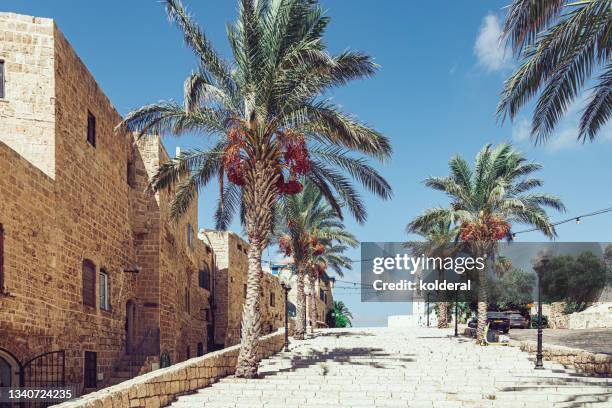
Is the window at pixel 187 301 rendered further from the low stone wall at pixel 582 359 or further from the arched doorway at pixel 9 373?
the low stone wall at pixel 582 359

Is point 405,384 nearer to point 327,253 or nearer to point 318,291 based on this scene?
point 327,253

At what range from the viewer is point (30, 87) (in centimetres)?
1329

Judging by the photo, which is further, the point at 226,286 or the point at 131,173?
the point at 226,286

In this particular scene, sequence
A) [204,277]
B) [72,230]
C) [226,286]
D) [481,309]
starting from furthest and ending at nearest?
[226,286] → [204,277] → [481,309] → [72,230]

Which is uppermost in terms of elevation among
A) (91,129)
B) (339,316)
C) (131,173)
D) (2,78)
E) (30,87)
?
(2,78)

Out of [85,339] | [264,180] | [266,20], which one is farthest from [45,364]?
[266,20]

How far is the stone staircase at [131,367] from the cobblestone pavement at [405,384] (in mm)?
3600

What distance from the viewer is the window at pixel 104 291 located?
1619 cm

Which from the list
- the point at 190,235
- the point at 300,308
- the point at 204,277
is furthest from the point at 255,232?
the point at 204,277

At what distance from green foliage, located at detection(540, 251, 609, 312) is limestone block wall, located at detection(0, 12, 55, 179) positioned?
125ft

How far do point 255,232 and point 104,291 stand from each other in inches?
203

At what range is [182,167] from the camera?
50.1 feet

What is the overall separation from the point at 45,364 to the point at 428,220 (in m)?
16.0

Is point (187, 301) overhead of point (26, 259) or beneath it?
beneath
